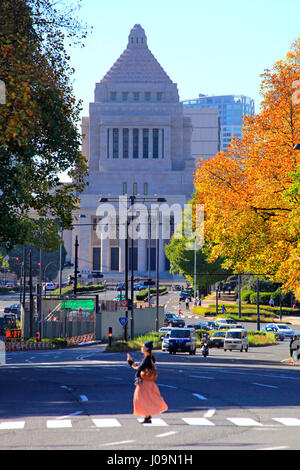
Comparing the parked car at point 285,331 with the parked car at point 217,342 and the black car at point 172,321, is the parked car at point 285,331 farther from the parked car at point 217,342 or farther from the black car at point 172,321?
the parked car at point 217,342

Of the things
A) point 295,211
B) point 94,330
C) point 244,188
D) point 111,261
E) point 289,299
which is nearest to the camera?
point 295,211

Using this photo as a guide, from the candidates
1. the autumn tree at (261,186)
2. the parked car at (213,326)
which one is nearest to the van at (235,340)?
the autumn tree at (261,186)

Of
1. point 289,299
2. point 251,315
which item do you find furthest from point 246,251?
point 289,299

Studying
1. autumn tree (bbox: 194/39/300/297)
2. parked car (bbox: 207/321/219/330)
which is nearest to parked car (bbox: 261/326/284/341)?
parked car (bbox: 207/321/219/330)

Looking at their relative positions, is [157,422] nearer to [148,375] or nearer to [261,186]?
[148,375]

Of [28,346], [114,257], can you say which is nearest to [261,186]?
[28,346]

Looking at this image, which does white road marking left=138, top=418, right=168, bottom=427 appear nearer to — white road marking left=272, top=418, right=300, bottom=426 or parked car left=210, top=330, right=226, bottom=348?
white road marking left=272, top=418, right=300, bottom=426

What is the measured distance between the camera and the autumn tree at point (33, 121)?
23.0 m

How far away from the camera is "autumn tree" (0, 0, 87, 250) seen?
75.6 feet

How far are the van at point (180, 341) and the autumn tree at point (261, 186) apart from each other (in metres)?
8.19

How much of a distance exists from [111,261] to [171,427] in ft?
500

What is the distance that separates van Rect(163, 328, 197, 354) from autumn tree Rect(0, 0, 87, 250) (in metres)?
19.9

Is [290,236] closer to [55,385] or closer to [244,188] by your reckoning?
[244,188]

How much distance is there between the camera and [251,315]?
296ft
